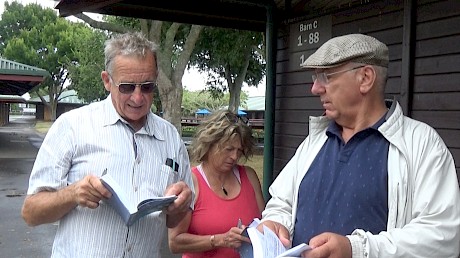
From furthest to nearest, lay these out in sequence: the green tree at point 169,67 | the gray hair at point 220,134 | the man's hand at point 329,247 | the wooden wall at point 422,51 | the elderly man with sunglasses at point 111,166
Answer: the green tree at point 169,67 < the wooden wall at point 422,51 < the gray hair at point 220,134 < the elderly man with sunglasses at point 111,166 < the man's hand at point 329,247

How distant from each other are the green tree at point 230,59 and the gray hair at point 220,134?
1109cm

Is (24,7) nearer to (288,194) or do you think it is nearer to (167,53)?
(167,53)

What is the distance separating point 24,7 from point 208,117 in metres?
54.6

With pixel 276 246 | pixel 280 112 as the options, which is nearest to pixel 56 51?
pixel 280 112

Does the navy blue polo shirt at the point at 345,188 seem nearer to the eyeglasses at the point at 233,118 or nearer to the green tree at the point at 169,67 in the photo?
the eyeglasses at the point at 233,118

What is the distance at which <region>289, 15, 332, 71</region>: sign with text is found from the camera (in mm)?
4184

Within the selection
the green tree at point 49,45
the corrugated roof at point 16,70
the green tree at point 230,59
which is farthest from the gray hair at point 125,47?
the green tree at point 49,45

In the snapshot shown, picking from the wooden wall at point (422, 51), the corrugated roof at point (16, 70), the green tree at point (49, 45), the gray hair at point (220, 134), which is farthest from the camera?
the green tree at point (49, 45)

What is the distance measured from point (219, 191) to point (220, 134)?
32cm

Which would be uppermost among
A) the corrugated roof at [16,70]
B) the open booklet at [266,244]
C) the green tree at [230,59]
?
the green tree at [230,59]

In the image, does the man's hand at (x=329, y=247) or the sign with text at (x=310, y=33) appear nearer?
the man's hand at (x=329, y=247)

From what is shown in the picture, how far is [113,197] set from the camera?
6.44ft

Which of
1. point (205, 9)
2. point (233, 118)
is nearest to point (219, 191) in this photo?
point (233, 118)

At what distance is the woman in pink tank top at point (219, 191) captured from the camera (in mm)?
2721
